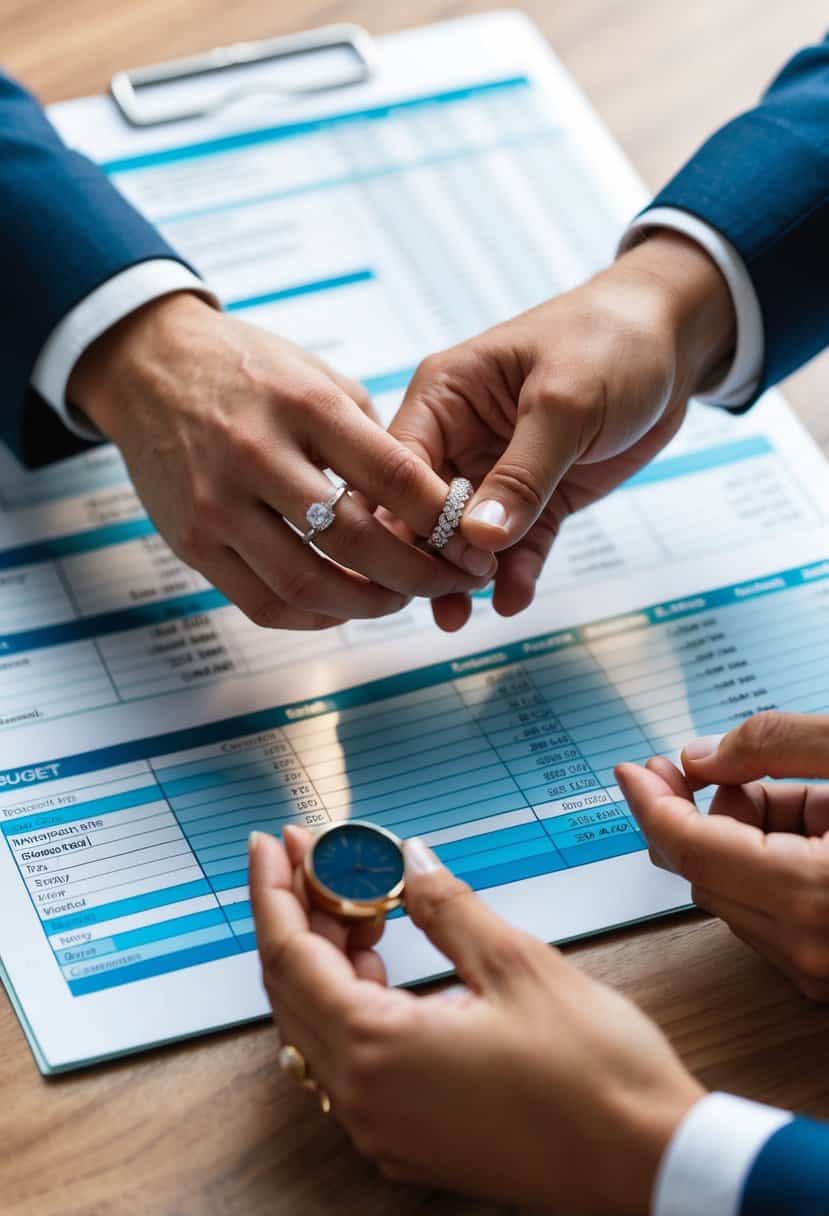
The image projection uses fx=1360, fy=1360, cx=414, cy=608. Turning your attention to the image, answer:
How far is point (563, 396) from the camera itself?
3.18ft

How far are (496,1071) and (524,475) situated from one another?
428 mm

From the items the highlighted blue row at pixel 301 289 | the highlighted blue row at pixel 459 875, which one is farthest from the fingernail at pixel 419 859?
the highlighted blue row at pixel 301 289

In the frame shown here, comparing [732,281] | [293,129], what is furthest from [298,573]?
[293,129]

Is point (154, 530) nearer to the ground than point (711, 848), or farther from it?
farther from it

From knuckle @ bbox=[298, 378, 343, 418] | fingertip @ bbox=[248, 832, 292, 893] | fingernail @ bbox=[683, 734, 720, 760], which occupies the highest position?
knuckle @ bbox=[298, 378, 343, 418]

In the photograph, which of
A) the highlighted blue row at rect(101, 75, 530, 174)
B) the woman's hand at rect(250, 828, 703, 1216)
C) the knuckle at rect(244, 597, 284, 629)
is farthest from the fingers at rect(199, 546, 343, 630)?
the highlighted blue row at rect(101, 75, 530, 174)

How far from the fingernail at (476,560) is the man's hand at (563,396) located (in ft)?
0.07

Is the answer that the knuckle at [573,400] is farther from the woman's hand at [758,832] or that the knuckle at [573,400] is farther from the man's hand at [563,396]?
the woman's hand at [758,832]

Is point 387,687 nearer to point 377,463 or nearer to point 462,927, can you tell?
point 377,463

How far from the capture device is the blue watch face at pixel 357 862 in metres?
0.78

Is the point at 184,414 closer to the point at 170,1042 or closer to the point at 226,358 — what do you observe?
the point at 226,358

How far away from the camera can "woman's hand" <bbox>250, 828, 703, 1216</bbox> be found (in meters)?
0.67

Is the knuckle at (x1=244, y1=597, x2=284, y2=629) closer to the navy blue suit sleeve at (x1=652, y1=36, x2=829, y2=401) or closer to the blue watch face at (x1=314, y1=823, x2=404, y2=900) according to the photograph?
the blue watch face at (x1=314, y1=823, x2=404, y2=900)

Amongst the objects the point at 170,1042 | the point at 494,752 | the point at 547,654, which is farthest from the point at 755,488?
the point at 170,1042
